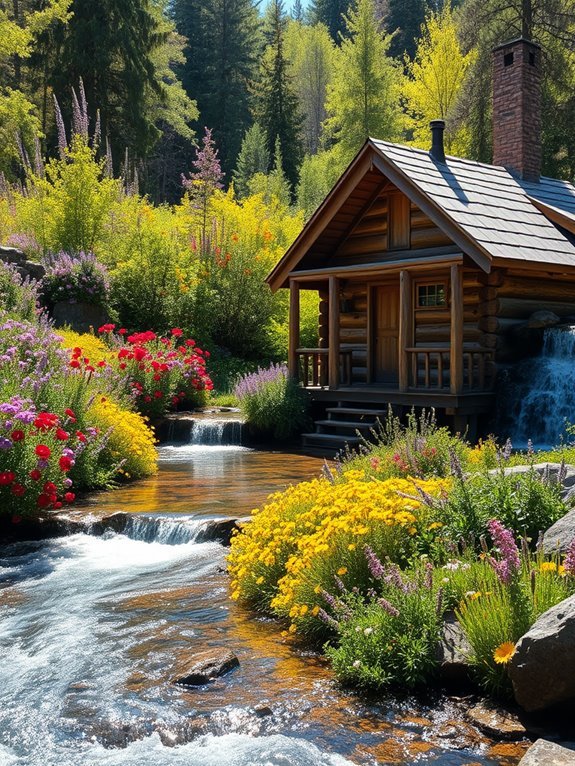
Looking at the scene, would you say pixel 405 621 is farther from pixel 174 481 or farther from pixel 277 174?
pixel 277 174

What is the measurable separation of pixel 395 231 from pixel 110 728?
12169 millimetres

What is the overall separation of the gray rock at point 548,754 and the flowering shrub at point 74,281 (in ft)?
51.8

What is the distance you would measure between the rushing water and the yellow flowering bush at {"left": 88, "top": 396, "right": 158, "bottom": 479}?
319cm

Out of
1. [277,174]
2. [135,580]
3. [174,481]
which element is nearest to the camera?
[135,580]

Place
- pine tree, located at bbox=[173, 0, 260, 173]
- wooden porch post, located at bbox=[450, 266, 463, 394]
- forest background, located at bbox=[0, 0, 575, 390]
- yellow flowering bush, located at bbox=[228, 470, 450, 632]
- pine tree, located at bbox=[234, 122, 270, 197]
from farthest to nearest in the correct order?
pine tree, located at bbox=[173, 0, 260, 173]
pine tree, located at bbox=[234, 122, 270, 197]
forest background, located at bbox=[0, 0, 575, 390]
wooden porch post, located at bbox=[450, 266, 463, 394]
yellow flowering bush, located at bbox=[228, 470, 450, 632]

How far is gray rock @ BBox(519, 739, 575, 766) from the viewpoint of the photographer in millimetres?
3600

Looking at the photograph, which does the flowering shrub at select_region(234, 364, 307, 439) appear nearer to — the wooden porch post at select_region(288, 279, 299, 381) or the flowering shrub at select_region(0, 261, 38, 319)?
the wooden porch post at select_region(288, 279, 299, 381)

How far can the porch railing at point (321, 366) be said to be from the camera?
15672 millimetres

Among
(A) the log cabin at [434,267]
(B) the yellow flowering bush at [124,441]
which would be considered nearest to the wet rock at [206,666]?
(B) the yellow flowering bush at [124,441]

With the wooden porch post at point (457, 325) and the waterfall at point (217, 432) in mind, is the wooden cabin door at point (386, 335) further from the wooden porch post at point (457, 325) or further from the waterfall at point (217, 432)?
the waterfall at point (217, 432)

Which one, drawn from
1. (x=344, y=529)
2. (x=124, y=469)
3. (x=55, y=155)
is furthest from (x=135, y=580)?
(x=55, y=155)

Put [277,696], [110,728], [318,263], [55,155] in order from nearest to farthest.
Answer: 1. [110,728]
2. [277,696]
3. [318,263]
4. [55,155]

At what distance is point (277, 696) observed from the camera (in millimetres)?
4578

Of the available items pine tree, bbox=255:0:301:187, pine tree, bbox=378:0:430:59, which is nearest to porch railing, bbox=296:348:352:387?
pine tree, bbox=255:0:301:187
